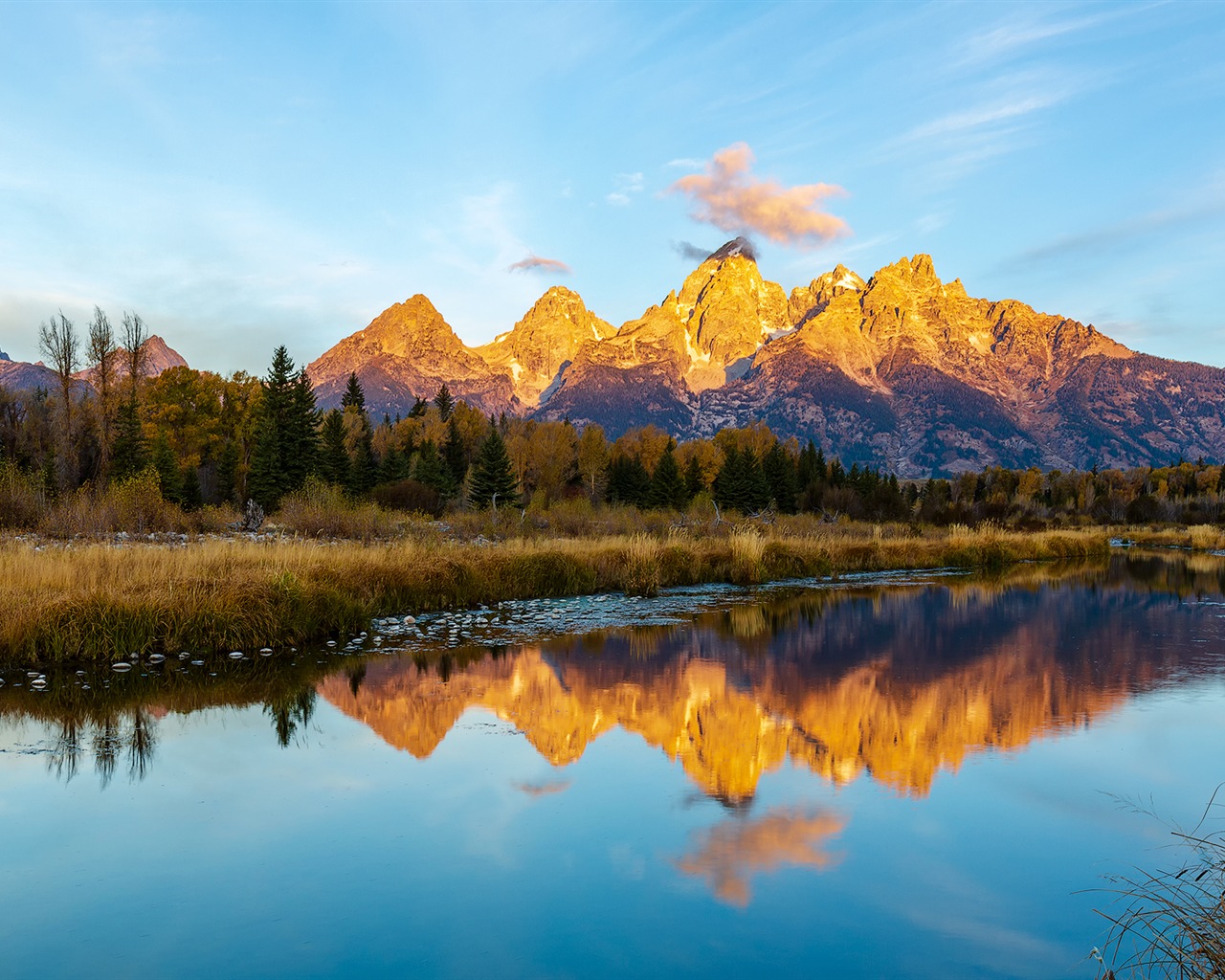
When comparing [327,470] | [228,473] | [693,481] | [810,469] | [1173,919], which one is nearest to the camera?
[1173,919]

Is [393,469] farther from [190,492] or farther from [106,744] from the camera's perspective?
[106,744]

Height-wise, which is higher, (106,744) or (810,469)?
(810,469)

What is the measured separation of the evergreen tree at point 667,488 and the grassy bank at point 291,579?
46.5 meters

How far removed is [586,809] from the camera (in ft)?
25.8

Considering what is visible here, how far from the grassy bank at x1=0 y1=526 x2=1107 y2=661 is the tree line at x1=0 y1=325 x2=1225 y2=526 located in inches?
441

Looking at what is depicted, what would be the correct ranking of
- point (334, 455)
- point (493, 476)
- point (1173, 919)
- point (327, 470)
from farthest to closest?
point (493, 476) → point (334, 455) → point (327, 470) → point (1173, 919)

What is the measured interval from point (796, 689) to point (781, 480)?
71840mm

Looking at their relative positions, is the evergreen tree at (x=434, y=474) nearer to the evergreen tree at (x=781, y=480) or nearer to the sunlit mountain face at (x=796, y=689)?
the evergreen tree at (x=781, y=480)

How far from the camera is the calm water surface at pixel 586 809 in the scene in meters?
5.45

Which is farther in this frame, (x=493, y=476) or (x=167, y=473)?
(x=493, y=476)

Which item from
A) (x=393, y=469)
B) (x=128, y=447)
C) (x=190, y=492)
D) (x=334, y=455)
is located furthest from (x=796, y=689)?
(x=393, y=469)

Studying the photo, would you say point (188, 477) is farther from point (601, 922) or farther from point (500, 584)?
point (601, 922)

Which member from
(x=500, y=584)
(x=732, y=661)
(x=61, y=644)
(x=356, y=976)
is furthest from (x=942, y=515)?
(x=356, y=976)

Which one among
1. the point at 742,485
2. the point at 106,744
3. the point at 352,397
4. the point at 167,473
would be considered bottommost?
the point at 106,744
